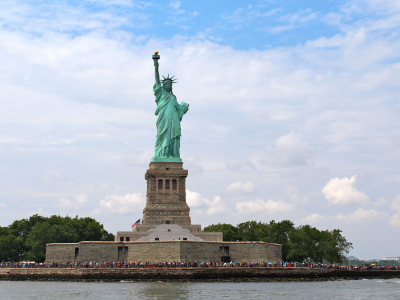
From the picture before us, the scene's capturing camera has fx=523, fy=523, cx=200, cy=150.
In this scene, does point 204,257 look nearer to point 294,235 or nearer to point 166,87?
point 294,235

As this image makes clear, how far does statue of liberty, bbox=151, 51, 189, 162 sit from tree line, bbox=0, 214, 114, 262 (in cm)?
1637

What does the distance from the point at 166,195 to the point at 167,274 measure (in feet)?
57.1

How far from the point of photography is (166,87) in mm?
71938

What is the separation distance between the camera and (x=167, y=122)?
7106 cm

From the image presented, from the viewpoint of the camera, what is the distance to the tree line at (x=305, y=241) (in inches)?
2739

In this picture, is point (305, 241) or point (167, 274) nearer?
point (167, 274)

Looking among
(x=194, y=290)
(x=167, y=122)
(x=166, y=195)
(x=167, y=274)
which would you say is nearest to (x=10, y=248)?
(x=166, y=195)

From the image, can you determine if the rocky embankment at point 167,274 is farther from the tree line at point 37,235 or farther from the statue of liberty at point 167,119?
the statue of liberty at point 167,119

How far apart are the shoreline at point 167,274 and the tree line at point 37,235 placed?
502 inches

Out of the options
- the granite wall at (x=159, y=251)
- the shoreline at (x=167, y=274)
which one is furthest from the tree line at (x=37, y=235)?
the shoreline at (x=167, y=274)

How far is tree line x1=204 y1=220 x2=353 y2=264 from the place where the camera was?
6957 centimetres

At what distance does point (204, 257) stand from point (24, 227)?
37728 mm

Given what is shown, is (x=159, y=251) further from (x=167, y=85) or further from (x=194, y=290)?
(x=167, y=85)

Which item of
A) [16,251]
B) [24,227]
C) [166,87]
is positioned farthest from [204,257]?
[24,227]
